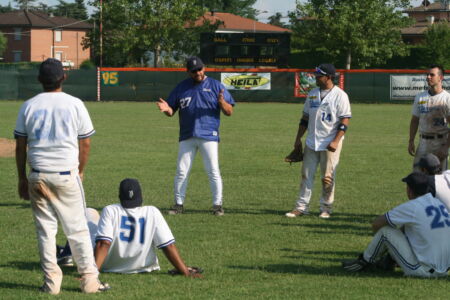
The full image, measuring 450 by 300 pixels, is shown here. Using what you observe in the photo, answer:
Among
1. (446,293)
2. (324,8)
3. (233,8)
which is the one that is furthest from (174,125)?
(233,8)

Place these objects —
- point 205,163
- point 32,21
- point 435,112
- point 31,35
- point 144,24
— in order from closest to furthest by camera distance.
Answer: point 435,112, point 205,163, point 144,24, point 32,21, point 31,35

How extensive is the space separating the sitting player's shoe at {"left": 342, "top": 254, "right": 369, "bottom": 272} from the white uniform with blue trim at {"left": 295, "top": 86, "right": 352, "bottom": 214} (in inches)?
125

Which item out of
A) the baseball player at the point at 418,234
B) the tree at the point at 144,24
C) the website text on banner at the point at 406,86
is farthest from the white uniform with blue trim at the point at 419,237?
the tree at the point at 144,24

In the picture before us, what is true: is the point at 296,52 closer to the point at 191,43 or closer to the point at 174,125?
the point at 191,43

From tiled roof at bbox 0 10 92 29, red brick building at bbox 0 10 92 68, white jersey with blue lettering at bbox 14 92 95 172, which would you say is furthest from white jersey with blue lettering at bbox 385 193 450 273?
tiled roof at bbox 0 10 92 29

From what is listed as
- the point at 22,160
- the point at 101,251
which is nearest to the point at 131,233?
the point at 101,251

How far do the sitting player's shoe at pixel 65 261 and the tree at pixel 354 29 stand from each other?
54.7 metres

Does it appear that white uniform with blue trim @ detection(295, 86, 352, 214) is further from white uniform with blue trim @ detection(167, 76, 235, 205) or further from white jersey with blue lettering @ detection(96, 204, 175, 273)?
white jersey with blue lettering @ detection(96, 204, 175, 273)

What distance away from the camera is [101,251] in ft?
22.6

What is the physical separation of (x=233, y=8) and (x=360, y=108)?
78.2 m

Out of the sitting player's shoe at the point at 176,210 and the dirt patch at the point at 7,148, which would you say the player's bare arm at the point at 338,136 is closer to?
the sitting player's shoe at the point at 176,210

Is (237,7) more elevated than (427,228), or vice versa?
(237,7)

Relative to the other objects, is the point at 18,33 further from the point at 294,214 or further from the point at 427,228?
the point at 427,228

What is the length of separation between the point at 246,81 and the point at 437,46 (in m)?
24.4
